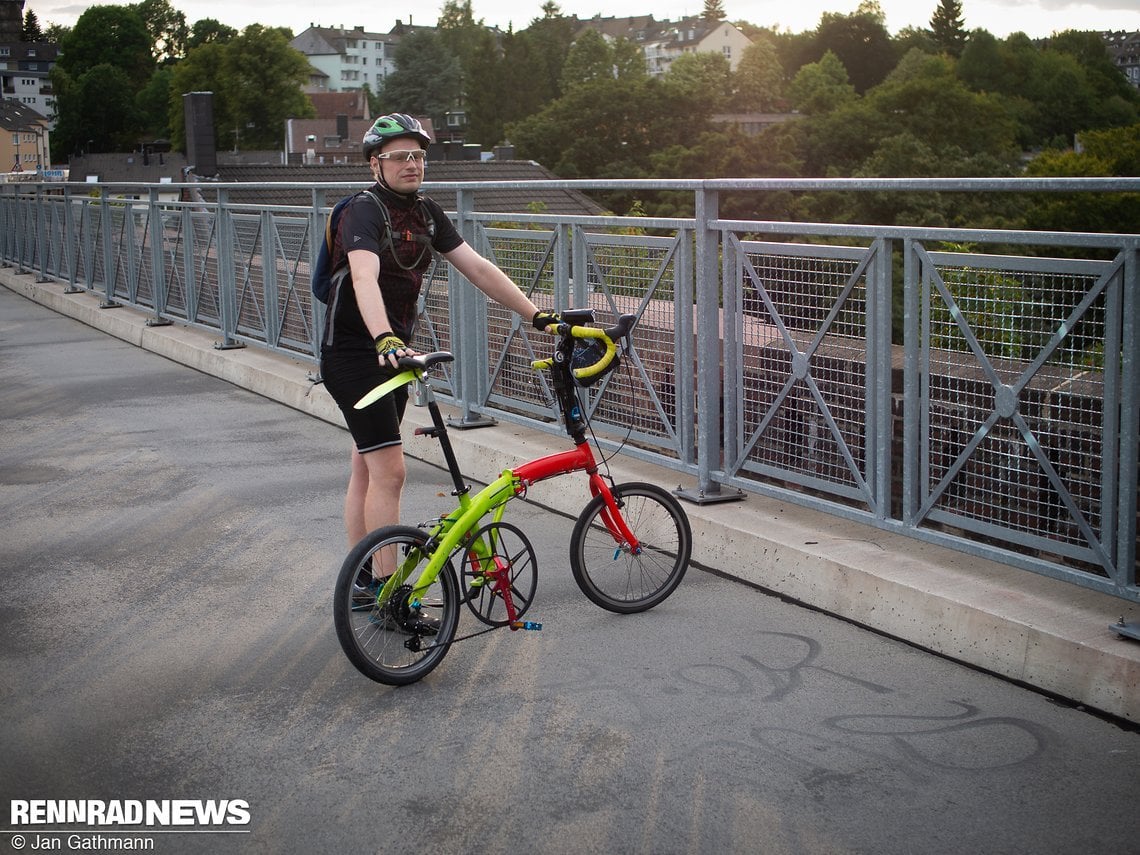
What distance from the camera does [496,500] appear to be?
17.5 feet

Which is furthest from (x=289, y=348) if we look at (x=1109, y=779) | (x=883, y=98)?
(x=883, y=98)

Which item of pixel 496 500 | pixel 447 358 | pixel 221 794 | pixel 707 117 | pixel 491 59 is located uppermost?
pixel 491 59

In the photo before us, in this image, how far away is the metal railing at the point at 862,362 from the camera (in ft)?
16.3

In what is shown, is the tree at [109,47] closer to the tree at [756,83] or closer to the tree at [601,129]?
the tree at [756,83]

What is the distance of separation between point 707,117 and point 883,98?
1617cm

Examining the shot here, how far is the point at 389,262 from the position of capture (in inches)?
214

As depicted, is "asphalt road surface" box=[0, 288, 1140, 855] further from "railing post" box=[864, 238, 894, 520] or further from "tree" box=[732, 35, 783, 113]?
"tree" box=[732, 35, 783, 113]

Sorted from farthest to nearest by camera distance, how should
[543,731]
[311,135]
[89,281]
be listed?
[311,135] < [89,281] < [543,731]

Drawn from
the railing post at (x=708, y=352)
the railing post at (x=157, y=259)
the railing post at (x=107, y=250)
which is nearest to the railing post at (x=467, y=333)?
the railing post at (x=708, y=352)

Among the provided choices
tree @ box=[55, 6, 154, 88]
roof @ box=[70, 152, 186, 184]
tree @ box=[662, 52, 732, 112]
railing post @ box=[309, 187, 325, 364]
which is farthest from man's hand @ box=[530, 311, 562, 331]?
tree @ box=[55, 6, 154, 88]

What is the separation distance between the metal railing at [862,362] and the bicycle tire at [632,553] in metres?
0.72

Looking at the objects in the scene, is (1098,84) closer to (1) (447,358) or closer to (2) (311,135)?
(2) (311,135)

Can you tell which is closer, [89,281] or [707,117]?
[89,281]

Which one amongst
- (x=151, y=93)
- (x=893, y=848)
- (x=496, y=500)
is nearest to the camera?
(x=893, y=848)
